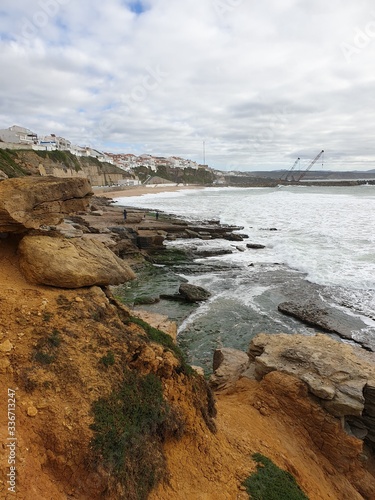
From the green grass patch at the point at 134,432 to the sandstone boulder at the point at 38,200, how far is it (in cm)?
340

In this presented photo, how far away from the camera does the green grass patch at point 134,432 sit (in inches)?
158

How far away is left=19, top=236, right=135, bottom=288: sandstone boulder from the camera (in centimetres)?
574

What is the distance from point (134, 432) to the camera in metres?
4.44

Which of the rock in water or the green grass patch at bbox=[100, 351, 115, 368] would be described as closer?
the green grass patch at bbox=[100, 351, 115, 368]

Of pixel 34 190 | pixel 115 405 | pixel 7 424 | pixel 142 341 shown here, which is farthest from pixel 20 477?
pixel 34 190

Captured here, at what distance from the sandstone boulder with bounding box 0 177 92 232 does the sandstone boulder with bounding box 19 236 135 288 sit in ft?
1.30

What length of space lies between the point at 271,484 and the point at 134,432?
2.54 metres

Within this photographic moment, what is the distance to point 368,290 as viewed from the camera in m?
16.5

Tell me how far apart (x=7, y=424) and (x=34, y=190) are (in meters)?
4.19

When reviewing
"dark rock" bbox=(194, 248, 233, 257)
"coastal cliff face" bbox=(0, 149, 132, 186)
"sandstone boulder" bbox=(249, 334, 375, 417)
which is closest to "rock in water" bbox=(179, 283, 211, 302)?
"sandstone boulder" bbox=(249, 334, 375, 417)

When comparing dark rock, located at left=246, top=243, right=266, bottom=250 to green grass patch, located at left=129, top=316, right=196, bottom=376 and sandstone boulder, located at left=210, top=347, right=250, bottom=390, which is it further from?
green grass patch, located at left=129, top=316, right=196, bottom=376

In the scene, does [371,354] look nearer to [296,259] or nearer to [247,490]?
[247,490]

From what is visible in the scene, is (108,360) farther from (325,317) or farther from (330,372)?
(325,317)

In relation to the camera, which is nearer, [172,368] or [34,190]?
[172,368]
